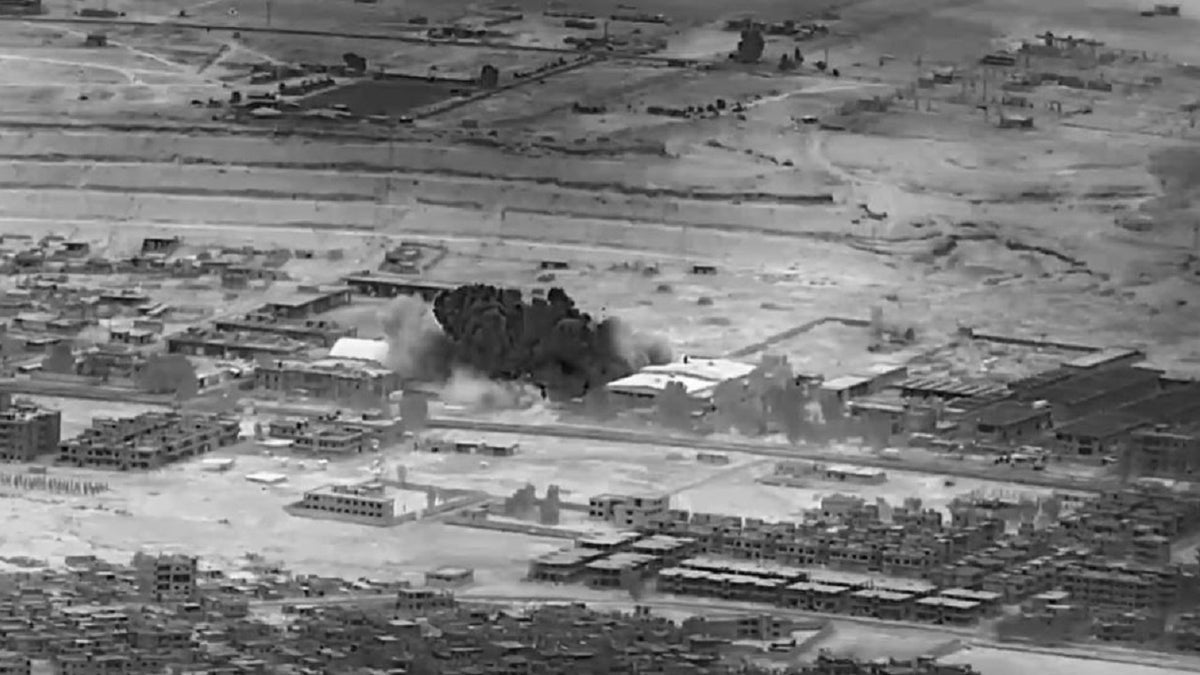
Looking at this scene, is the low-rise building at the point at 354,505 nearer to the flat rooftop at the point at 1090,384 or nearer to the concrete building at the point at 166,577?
the concrete building at the point at 166,577

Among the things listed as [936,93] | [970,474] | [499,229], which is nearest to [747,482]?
[970,474]

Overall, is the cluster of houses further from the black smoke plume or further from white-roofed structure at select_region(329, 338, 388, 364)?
white-roofed structure at select_region(329, 338, 388, 364)

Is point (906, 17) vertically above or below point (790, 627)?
above

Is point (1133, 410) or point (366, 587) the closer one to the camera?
point (366, 587)

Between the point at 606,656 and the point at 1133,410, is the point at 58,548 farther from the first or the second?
the point at 1133,410

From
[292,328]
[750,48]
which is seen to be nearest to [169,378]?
[292,328]

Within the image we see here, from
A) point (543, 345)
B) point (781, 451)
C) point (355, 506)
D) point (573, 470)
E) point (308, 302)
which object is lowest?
point (355, 506)

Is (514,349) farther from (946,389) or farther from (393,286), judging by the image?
(393,286)
